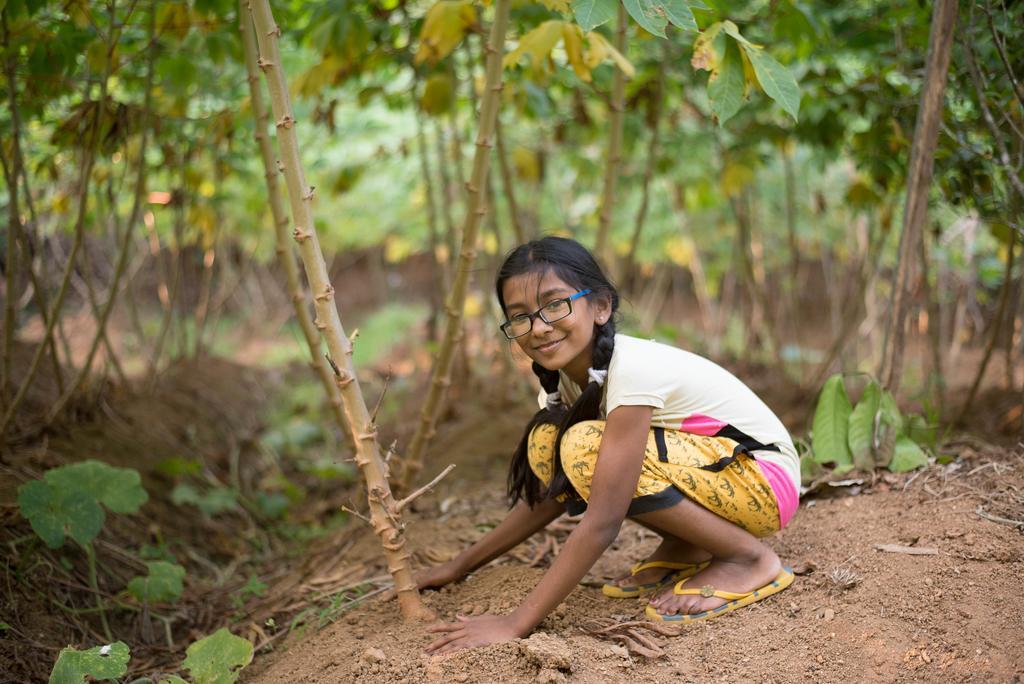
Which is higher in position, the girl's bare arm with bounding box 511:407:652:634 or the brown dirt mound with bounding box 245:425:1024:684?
the girl's bare arm with bounding box 511:407:652:634

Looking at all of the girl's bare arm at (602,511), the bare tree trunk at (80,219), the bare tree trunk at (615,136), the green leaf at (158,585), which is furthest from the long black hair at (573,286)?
the bare tree trunk at (80,219)

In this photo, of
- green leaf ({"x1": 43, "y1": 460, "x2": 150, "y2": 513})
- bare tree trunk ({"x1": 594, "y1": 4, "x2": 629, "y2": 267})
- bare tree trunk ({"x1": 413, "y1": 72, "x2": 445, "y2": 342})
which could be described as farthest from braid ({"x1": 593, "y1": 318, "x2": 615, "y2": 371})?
bare tree trunk ({"x1": 413, "y1": 72, "x2": 445, "y2": 342})

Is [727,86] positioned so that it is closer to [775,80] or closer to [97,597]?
[775,80]

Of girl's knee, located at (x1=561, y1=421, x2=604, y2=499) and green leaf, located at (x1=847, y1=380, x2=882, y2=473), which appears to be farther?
green leaf, located at (x1=847, y1=380, x2=882, y2=473)

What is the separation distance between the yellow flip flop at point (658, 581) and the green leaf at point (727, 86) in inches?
39.7

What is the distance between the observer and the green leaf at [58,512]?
6.94 ft

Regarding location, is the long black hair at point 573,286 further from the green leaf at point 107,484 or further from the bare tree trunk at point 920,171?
the green leaf at point 107,484

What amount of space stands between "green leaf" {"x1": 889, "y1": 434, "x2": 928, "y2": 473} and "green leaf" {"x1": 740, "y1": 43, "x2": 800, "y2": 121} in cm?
105

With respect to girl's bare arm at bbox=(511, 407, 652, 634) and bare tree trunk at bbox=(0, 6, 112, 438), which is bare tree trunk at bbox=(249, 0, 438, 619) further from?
bare tree trunk at bbox=(0, 6, 112, 438)

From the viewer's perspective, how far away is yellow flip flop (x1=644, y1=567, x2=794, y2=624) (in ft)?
5.99

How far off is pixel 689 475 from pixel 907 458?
83 cm

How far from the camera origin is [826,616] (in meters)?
1.76

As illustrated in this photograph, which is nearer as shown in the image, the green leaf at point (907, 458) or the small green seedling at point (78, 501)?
the small green seedling at point (78, 501)

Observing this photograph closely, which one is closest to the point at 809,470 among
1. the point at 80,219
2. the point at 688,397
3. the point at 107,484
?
the point at 688,397
